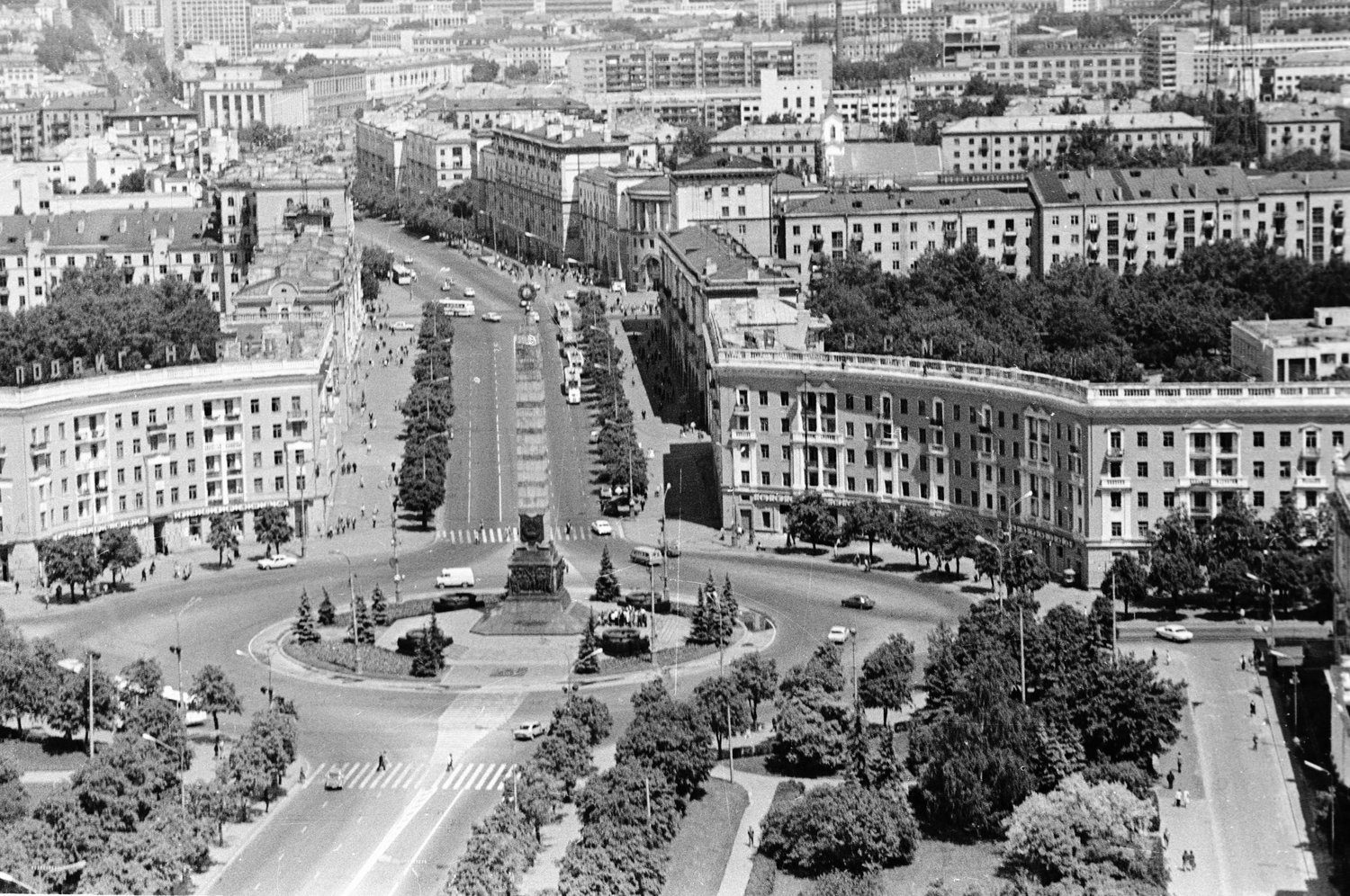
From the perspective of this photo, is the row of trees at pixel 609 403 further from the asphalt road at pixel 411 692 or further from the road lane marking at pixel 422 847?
the road lane marking at pixel 422 847

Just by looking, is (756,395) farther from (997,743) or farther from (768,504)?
(997,743)

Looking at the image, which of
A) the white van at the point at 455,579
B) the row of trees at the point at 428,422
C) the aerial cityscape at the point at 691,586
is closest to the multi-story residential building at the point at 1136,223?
the aerial cityscape at the point at 691,586

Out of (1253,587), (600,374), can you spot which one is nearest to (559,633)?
(1253,587)

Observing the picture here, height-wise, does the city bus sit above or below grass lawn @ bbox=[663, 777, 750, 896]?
above

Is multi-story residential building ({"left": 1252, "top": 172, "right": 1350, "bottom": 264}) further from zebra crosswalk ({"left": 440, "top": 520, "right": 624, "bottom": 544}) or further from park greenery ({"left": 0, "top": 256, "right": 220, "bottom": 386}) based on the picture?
zebra crosswalk ({"left": 440, "top": 520, "right": 624, "bottom": 544})

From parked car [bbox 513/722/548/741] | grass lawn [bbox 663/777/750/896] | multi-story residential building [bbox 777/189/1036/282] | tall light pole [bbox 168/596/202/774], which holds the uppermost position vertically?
multi-story residential building [bbox 777/189/1036/282]

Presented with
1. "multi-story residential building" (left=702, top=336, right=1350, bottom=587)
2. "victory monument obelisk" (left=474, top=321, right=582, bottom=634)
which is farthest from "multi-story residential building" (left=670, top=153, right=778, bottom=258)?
"victory monument obelisk" (left=474, top=321, right=582, bottom=634)

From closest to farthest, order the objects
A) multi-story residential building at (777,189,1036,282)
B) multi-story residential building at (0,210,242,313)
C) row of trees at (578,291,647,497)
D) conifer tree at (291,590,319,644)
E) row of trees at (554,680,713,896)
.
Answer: row of trees at (554,680,713,896) → conifer tree at (291,590,319,644) → row of trees at (578,291,647,497) → multi-story residential building at (0,210,242,313) → multi-story residential building at (777,189,1036,282)

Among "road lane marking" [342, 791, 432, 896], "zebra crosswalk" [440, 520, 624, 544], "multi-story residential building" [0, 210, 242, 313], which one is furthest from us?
"multi-story residential building" [0, 210, 242, 313]
